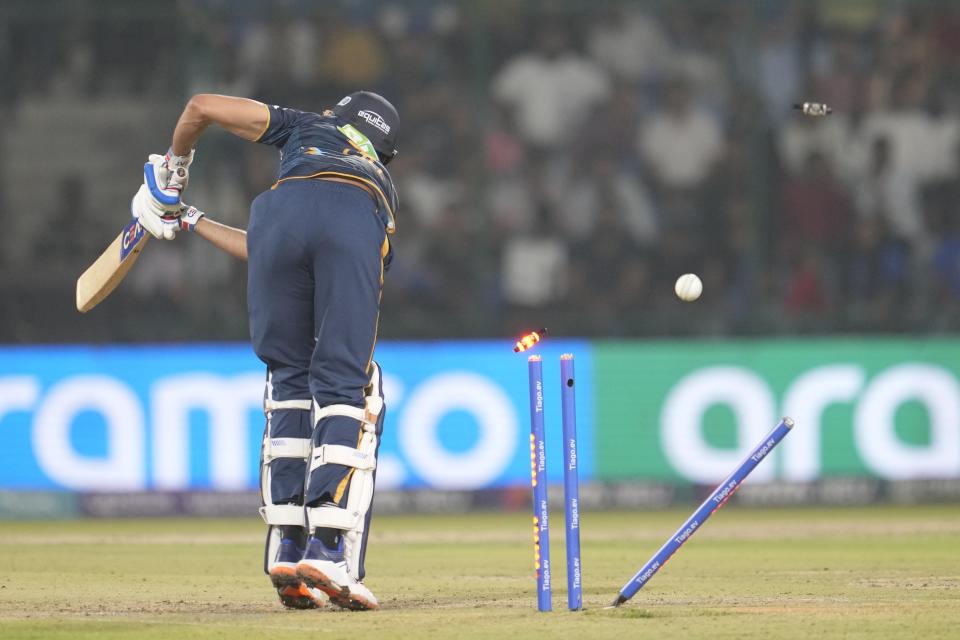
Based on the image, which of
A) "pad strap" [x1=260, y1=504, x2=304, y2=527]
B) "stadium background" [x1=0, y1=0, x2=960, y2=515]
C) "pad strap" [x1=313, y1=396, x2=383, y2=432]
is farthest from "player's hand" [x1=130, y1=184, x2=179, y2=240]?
"stadium background" [x1=0, y1=0, x2=960, y2=515]

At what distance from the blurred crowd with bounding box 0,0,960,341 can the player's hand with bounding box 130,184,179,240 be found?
24.1 feet

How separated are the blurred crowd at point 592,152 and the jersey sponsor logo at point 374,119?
24.7ft

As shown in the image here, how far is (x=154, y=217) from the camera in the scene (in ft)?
22.1

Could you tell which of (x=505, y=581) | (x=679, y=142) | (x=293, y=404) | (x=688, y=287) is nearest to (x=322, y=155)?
(x=293, y=404)

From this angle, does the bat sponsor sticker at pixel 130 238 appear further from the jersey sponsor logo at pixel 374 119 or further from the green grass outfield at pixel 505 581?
the green grass outfield at pixel 505 581

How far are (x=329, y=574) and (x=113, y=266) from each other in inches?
74.6

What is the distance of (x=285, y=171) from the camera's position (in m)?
6.36

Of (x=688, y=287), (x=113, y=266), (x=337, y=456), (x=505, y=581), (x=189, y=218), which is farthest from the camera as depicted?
(x=505, y=581)

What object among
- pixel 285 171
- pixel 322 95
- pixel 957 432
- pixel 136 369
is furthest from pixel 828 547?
pixel 322 95

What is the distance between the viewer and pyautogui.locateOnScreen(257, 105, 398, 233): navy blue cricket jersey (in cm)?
632

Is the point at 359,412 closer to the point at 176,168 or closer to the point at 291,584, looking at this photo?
the point at 291,584

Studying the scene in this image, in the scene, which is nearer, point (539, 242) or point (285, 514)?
point (285, 514)

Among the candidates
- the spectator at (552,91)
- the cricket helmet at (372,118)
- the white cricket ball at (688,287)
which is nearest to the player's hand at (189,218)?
the cricket helmet at (372,118)

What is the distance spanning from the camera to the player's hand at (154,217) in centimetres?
673
